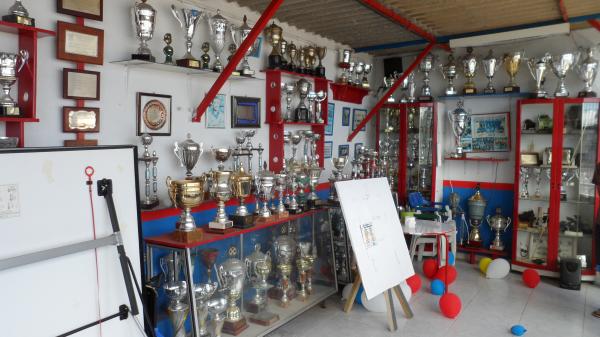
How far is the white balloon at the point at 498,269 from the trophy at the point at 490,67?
2180mm

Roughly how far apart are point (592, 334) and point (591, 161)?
7.54ft

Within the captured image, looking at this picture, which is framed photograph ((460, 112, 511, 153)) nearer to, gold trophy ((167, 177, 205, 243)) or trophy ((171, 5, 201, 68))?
trophy ((171, 5, 201, 68))

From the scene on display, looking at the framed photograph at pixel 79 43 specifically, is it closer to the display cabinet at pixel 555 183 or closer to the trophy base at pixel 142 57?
the trophy base at pixel 142 57

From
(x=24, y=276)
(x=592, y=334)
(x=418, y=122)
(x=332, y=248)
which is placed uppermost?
(x=418, y=122)

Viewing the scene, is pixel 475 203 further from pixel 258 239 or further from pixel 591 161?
pixel 258 239

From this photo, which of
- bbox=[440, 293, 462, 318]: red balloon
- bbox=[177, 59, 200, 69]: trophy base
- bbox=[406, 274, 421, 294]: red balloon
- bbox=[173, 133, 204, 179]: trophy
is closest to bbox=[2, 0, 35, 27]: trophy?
bbox=[177, 59, 200, 69]: trophy base

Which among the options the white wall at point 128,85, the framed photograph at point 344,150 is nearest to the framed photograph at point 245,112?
the white wall at point 128,85

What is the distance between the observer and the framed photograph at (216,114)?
3945mm

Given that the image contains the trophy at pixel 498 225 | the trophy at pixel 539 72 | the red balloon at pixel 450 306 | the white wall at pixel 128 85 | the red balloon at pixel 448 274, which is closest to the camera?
the white wall at pixel 128 85

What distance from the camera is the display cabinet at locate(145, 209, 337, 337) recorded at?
9.70 feet

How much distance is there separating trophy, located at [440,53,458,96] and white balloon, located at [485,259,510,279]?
2.29 m

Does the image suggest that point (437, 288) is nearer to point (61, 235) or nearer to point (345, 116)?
point (345, 116)

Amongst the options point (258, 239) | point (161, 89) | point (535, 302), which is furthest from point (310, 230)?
point (535, 302)

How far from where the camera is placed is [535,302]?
14.8 ft
